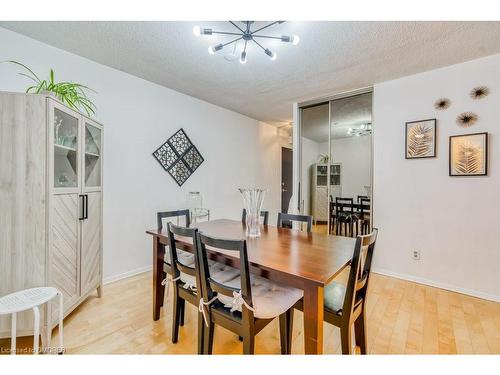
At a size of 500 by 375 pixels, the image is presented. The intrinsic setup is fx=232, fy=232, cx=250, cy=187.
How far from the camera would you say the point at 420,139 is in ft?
8.90

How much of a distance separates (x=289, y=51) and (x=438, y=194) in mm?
2270

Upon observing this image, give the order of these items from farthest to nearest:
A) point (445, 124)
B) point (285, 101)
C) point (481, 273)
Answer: point (285, 101) → point (445, 124) → point (481, 273)

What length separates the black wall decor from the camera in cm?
319

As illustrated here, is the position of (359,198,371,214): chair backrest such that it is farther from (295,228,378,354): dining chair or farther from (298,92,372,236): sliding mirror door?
(295,228,378,354): dining chair

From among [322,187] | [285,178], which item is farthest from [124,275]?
[285,178]

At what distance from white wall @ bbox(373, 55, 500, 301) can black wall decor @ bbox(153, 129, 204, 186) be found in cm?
259

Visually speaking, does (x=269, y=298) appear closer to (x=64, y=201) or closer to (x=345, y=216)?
(x=64, y=201)

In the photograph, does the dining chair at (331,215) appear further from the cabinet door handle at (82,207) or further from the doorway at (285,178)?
the cabinet door handle at (82,207)

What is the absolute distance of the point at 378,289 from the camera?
99.7 inches

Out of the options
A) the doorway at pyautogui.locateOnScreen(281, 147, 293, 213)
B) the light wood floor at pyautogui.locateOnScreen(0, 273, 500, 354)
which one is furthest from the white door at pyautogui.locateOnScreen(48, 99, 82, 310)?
the doorway at pyautogui.locateOnScreen(281, 147, 293, 213)

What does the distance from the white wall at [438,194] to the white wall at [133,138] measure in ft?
8.24
